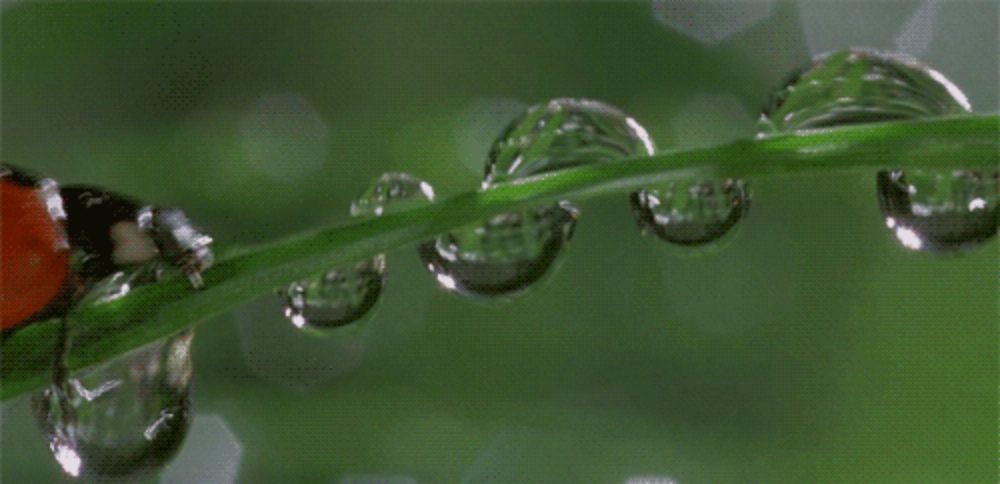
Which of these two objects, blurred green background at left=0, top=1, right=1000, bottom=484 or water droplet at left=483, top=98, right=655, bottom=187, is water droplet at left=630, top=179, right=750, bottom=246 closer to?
water droplet at left=483, top=98, right=655, bottom=187

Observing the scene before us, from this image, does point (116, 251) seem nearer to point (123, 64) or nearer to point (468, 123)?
point (468, 123)

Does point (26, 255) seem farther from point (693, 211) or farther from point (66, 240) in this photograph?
point (693, 211)

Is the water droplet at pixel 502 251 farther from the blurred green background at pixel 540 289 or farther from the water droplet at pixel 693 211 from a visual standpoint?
the blurred green background at pixel 540 289

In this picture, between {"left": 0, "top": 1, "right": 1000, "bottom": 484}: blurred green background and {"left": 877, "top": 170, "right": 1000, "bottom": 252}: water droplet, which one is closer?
{"left": 877, "top": 170, "right": 1000, "bottom": 252}: water droplet

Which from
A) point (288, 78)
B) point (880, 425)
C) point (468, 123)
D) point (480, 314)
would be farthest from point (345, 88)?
point (880, 425)

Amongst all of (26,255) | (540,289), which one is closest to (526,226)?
(26,255)

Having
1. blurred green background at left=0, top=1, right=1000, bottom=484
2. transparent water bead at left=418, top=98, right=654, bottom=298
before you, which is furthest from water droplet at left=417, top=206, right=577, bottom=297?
blurred green background at left=0, top=1, right=1000, bottom=484
